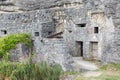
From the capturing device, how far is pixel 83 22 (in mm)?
18203

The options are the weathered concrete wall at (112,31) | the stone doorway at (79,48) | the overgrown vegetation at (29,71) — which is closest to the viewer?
the overgrown vegetation at (29,71)

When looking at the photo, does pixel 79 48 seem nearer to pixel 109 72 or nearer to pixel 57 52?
pixel 57 52

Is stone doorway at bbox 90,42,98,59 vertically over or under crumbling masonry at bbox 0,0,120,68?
under

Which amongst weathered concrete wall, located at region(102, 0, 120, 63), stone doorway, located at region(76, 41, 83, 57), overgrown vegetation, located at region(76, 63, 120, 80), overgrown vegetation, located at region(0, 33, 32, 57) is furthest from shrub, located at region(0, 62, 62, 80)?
stone doorway, located at region(76, 41, 83, 57)

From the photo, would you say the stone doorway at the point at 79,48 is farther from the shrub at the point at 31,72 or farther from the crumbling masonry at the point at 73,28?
the shrub at the point at 31,72

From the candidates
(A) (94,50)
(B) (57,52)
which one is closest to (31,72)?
(B) (57,52)

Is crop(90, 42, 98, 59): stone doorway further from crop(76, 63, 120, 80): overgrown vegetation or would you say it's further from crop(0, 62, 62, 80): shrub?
crop(0, 62, 62, 80): shrub

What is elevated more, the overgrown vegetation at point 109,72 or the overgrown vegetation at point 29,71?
the overgrown vegetation at point 29,71

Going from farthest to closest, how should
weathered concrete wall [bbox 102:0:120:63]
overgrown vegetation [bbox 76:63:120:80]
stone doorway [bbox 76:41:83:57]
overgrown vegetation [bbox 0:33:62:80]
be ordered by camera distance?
stone doorway [bbox 76:41:83:57] < weathered concrete wall [bbox 102:0:120:63] < overgrown vegetation [bbox 76:63:120:80] < overgrown vegetation [bbox 0:33:62:80]

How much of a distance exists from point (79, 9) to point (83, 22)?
851mm

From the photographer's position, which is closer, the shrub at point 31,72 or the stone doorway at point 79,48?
the shrub at point 31,72

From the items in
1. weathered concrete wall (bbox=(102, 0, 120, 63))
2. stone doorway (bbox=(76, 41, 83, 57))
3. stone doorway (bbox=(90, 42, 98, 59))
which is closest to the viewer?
weathered concrete wall (bbox=(102, 0, 120, 63))

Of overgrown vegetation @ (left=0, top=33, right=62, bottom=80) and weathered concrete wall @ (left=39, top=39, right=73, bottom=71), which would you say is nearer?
Result: overgrown vegetation @ (left=0, top=33, right=62, bottom=80)

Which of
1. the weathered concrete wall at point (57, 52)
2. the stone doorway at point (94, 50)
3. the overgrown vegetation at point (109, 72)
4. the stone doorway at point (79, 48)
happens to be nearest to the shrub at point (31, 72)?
the overgrown vegetation at point (109, 72)
